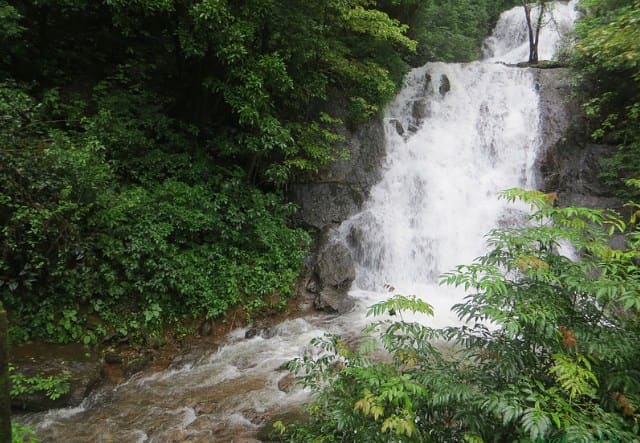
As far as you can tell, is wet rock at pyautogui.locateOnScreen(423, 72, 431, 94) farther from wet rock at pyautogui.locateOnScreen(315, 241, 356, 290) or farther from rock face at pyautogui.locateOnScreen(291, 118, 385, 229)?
wet rock at pyautogui.locateOnScreen(315, 241, 356, 290)

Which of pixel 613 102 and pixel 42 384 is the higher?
pixel 613 102

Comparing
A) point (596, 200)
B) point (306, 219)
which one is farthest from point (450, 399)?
point (596, 200)

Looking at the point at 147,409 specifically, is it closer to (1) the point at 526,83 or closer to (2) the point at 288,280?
(2) the point at 288,280

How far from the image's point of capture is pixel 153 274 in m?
6.23

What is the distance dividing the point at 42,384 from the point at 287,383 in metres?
3.05

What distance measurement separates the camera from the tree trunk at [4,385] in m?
1.66

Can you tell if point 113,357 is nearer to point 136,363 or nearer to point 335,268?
point 136,363

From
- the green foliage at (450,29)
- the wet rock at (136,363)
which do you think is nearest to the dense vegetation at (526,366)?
the wet rock at (136,363)

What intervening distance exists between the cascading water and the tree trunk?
2.94 meters

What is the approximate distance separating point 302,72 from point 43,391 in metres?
7.96

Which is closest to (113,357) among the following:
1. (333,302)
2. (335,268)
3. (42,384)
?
(42,384)

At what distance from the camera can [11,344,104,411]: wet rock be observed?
4.52 metres

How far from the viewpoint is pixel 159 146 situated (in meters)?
7.60

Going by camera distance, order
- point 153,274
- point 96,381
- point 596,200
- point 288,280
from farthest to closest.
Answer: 1. point 596,200
2. point 288,280
3. point 153,274
4. point 96,381
